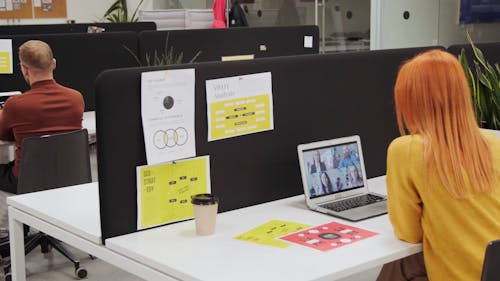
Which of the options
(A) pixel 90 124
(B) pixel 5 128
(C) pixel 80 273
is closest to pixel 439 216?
(C) pixel 80 273

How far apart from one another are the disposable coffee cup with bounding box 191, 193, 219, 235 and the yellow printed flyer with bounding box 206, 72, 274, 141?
26cm

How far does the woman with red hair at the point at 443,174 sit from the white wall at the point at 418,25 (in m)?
4.15

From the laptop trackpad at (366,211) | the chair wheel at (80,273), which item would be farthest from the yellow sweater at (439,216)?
the chair wheel at (80,273)

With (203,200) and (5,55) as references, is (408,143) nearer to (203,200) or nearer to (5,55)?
(203,200)

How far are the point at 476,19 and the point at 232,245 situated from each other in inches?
176

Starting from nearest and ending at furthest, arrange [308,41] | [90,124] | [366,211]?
[366,211]
[90,124]
[308,41]

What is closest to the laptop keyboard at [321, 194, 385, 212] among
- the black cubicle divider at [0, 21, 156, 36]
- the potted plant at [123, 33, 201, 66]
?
the potted plant at [123, 33, 201, 66]

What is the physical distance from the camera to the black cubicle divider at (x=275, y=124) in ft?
6.47

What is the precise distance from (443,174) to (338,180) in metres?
0.58

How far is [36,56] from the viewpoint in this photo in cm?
356

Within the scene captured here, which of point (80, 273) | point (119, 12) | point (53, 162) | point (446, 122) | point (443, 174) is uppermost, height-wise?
point (119, 12)

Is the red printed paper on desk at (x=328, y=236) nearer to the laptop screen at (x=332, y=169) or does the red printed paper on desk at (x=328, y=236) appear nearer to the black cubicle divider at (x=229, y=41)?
the laptop screen at (x=332, y=169)

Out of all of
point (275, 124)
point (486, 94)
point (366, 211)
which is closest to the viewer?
point (366, 211)

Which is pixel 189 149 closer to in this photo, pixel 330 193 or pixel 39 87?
pixel 330 193
